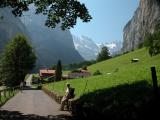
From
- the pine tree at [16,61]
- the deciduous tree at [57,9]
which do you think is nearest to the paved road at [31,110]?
the deciduous tree at [57,9]

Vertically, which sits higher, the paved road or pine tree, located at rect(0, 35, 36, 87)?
pine tree, located at rect(0, 35, 36, 87)

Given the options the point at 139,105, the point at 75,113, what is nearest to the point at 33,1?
the point at 75,113

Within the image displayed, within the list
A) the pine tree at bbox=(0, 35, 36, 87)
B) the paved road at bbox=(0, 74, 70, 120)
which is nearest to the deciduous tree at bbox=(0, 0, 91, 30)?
the paved road at bbox=(0, 74, 70, 120)

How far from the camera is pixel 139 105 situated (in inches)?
450

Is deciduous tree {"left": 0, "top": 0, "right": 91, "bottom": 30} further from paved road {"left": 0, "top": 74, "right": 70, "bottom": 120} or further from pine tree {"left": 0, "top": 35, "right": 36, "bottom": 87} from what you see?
pine tree {"left": 0, "top": 35, "right": 36, "bottom": 87}

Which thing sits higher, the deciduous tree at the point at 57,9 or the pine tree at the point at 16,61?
the pine tree at the point at 16,61

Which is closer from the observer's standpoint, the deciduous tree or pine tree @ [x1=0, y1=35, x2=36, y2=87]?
the deciduous tree

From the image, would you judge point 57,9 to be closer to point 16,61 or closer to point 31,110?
point 31,110

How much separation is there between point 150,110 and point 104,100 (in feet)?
18.1

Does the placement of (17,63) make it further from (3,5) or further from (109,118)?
(109,118)

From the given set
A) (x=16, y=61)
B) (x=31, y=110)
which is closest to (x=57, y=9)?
(x=31, y=110)

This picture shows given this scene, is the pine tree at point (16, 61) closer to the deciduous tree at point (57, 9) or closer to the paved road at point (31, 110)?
the paved road at point (31, 110)

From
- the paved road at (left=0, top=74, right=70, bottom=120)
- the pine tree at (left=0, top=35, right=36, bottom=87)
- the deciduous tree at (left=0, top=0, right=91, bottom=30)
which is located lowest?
the paved road at (left=0, top=74, right=70, bottom=120)

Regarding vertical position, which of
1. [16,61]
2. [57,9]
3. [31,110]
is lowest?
[31,110]
